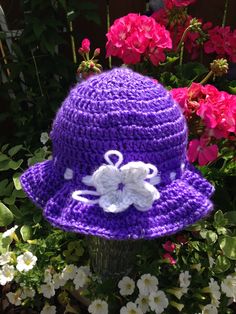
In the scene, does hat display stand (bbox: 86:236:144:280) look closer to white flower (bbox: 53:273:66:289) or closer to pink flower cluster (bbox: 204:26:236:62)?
white flower (bbox: 53:273:66:289)

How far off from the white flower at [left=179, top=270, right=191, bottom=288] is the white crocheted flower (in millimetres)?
420

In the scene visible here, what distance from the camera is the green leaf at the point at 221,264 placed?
1.20 m

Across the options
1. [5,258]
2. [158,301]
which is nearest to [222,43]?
[158,301]

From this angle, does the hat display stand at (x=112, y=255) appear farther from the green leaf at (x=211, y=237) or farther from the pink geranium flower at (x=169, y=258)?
the green leaf at (x=211, y=237)

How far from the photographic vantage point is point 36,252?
4.25 feet

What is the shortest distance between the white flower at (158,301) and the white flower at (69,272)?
0.25 meters

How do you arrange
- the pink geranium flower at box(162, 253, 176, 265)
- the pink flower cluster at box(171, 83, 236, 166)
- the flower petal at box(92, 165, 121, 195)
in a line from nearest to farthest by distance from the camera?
the flower petal at box(92, 165, 121, 195)
the pink flower cluster at box(171, 83, 236, 166)
the pink geranium flower at box(162, 253, 176, 265)

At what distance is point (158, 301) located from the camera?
1.16m

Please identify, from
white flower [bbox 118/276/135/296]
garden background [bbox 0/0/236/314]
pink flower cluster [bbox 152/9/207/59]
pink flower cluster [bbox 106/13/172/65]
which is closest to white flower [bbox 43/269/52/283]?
garden background [bbox 0/0/236/314]

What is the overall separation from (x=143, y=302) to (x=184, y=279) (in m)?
0.14

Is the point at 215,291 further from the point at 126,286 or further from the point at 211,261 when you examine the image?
the point at 126,286

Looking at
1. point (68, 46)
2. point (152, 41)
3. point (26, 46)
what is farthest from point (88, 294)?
point (68, 46)

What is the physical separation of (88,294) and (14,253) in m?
0.28

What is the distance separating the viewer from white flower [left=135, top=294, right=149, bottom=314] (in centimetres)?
117
